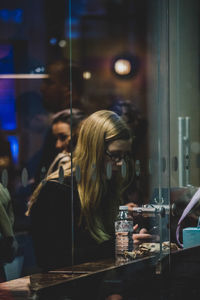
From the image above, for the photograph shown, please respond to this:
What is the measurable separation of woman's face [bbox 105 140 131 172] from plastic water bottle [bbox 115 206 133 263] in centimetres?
18

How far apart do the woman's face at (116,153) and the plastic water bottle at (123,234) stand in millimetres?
184

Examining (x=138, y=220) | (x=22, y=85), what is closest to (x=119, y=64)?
(x=138, y=220)

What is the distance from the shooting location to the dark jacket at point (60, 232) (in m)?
3.05

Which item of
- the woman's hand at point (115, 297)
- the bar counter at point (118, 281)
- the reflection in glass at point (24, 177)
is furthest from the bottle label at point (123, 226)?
the reflection in glass at point (24, 177)

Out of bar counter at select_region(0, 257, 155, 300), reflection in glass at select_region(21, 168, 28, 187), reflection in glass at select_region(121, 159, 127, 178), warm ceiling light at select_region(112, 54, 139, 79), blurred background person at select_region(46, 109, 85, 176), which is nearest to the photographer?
bar counter at select_region(0, 257, 155, 300)

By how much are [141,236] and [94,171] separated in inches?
13.6

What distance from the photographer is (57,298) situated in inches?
99.5

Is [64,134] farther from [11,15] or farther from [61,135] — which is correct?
[11,15]

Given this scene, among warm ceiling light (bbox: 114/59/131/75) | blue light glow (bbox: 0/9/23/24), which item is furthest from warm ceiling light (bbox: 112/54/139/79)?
blue light glow (bbox: 0/9/23/24)

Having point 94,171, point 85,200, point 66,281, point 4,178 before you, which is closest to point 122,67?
point 94,171

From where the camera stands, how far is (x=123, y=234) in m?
3.27

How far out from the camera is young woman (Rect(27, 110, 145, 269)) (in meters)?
3.09

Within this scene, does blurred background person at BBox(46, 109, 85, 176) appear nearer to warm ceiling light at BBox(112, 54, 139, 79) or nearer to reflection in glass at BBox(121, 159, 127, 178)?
reflection in glass at BBox(121, 159, 127, 178)

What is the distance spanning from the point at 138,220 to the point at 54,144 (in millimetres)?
537
